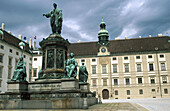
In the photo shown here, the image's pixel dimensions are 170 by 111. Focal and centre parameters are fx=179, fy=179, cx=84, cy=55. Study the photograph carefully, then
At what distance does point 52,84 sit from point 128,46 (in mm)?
44963

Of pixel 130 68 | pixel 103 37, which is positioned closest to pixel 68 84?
pixel 130 68

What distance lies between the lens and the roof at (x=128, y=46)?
5362 centimetres

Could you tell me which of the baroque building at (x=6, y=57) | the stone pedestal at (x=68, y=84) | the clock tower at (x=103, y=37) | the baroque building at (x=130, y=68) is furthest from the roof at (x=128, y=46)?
the stone pedestal at (x=68, y=84)

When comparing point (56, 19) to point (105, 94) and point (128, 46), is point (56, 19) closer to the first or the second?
point (105, 94)

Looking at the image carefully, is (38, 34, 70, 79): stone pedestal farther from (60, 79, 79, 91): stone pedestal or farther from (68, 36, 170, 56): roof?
(68, 36, 170, 56): roof

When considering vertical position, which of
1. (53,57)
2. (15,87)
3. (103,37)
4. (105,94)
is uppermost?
(103,37)

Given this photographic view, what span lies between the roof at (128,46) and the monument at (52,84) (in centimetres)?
3865

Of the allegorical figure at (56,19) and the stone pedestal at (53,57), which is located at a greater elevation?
the allegorical figure at (56,19)

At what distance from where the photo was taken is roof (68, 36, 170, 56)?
176 ft

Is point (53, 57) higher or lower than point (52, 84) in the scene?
higher

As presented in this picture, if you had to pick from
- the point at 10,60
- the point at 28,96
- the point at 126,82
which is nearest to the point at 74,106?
the point at 28,96

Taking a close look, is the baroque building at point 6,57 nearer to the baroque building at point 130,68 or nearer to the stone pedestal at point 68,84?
the baroque building at point 130,68

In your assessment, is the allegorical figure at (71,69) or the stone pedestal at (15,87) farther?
the allegorical figure at (71,69)

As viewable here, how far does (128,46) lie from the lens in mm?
55969
